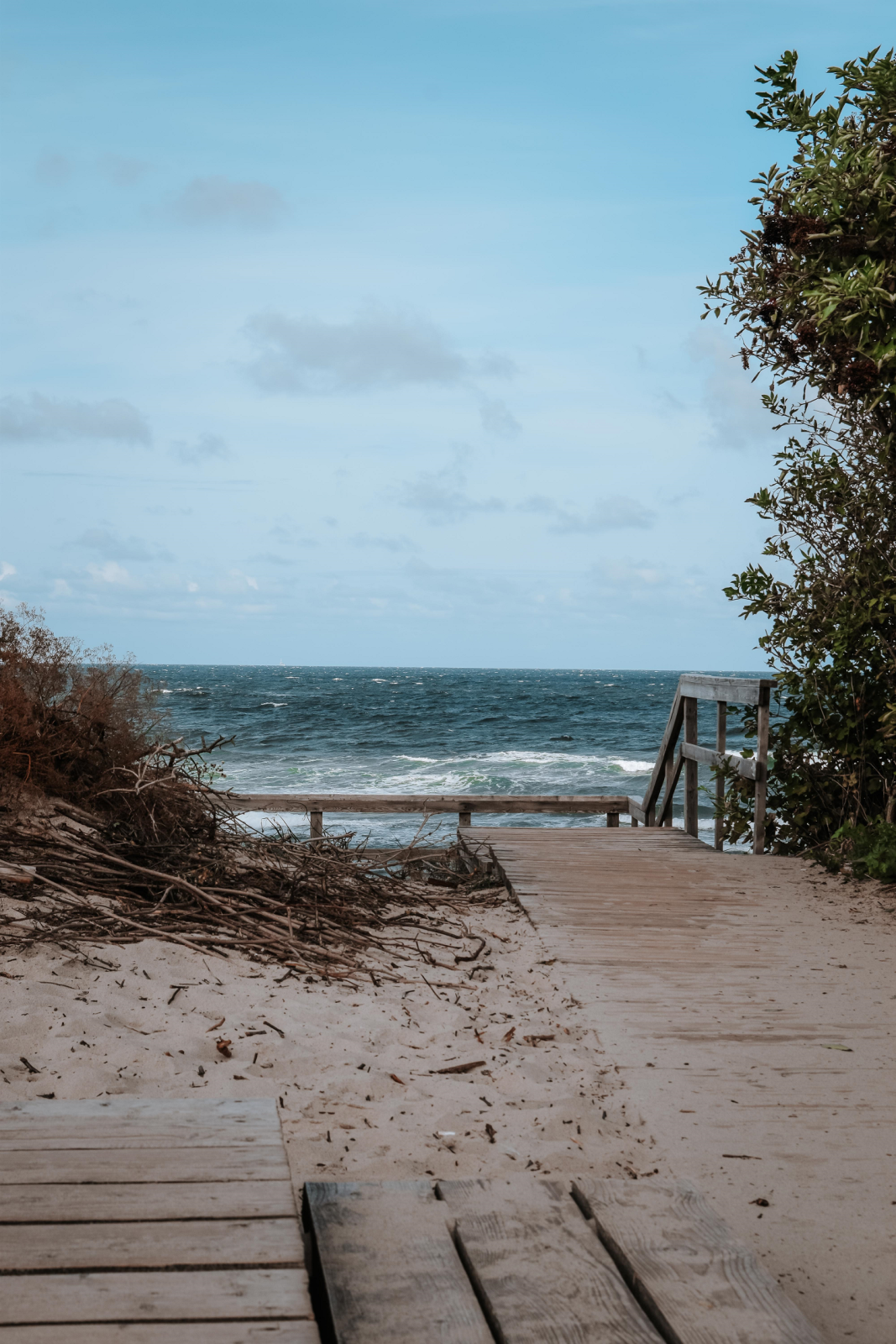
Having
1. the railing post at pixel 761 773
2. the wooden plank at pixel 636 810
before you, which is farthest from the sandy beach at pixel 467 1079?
the wooden plank at pixel 636 810

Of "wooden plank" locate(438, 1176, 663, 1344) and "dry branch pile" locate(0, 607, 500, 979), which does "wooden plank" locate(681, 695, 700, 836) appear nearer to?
"dry branch pile" locate(0, 607, 500, 979)

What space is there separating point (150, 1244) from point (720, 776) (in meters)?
7.08

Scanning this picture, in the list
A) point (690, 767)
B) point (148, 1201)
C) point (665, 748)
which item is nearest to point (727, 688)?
point (690, 767)

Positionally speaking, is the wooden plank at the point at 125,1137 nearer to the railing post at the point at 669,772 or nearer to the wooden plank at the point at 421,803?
the wooden plank at the point at 421,803

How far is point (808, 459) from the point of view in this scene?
7.44 meters

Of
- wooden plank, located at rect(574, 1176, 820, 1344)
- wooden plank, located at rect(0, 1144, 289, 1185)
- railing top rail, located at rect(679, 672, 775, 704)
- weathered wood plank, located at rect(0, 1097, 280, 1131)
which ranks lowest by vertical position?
wooden plank, located at rect(574, 1176, 820, 1344)

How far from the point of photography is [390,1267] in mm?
1569

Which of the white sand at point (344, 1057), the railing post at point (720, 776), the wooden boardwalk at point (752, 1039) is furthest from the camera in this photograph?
the railing post at point (720, 776)

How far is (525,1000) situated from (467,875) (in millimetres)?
2746

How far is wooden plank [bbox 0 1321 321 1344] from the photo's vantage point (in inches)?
48.1

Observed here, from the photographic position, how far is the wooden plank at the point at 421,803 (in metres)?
9.15

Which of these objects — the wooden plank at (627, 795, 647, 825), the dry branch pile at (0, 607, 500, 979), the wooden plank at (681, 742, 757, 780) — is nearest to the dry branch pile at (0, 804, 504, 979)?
the dry branch pile at (0, 607, 500, 979)

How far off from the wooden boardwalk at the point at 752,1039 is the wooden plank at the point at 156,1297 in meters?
1.55

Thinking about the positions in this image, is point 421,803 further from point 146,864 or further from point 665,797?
point 146,864
